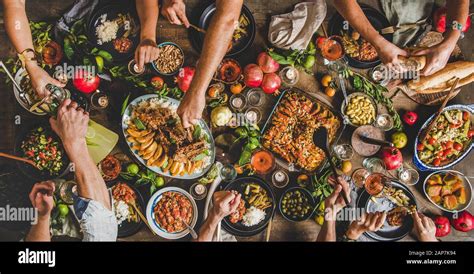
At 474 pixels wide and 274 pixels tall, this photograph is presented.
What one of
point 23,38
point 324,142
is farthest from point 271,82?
point 23,38

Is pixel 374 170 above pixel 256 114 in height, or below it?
below

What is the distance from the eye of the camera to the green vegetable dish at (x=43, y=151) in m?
4.25

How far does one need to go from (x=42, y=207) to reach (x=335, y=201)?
3.06m

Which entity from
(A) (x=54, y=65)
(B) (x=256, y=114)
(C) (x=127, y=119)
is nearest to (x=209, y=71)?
(B) (x=256, y=114)

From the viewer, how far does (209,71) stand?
4.16 m

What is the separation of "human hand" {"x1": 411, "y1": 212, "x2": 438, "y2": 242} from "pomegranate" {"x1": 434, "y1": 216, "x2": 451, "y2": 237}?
5 centimetres

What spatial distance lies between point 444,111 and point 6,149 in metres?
4.70

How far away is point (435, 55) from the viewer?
4352mm

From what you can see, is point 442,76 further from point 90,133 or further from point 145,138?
point 90,133

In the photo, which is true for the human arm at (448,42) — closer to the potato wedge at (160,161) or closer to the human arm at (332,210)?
the human arm at (332,210)

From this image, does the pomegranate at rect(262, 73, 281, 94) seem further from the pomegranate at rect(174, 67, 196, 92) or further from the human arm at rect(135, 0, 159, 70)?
the human arm at rect(135, 0, 159, 70)

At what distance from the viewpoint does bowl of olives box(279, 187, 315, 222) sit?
4359 millimetres

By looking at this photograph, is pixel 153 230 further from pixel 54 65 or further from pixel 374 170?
pixel 374 170
